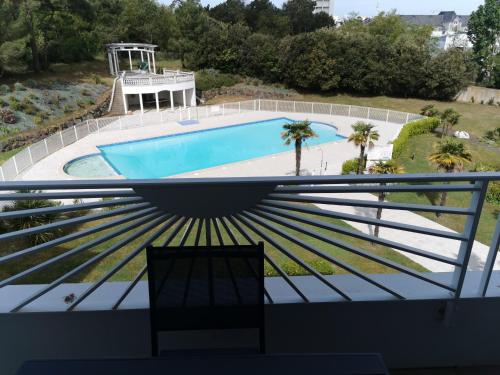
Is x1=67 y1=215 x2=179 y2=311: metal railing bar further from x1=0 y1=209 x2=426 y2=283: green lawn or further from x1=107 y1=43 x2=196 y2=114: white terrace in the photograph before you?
x1=107 y1=43 x2=196 y2=114: white terrace

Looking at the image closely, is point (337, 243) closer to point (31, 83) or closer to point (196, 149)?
point (196, 149)

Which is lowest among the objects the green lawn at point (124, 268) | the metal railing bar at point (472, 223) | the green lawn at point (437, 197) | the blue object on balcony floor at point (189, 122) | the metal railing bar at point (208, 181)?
the green lawn at point (437, 197)

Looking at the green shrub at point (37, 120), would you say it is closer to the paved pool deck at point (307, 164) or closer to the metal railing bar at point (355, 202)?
the paved pool deck at point (307, 164)

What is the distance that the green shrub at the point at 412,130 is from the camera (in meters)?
15.0

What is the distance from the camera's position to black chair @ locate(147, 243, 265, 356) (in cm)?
147

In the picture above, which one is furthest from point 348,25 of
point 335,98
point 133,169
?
point 133,169

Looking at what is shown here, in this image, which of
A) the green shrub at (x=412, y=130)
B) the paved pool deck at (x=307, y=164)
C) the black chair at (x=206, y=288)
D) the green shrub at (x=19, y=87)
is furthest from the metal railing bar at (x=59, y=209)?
the green shrub at (x=19, y=87)

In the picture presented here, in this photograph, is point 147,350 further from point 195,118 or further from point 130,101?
point 130,101

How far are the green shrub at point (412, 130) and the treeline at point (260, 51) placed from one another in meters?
6.81

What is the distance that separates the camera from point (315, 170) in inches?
523

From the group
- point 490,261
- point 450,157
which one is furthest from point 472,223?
point 450,157

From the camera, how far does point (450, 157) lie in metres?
10.7

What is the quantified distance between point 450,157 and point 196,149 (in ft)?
33.1

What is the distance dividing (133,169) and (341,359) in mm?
13996
